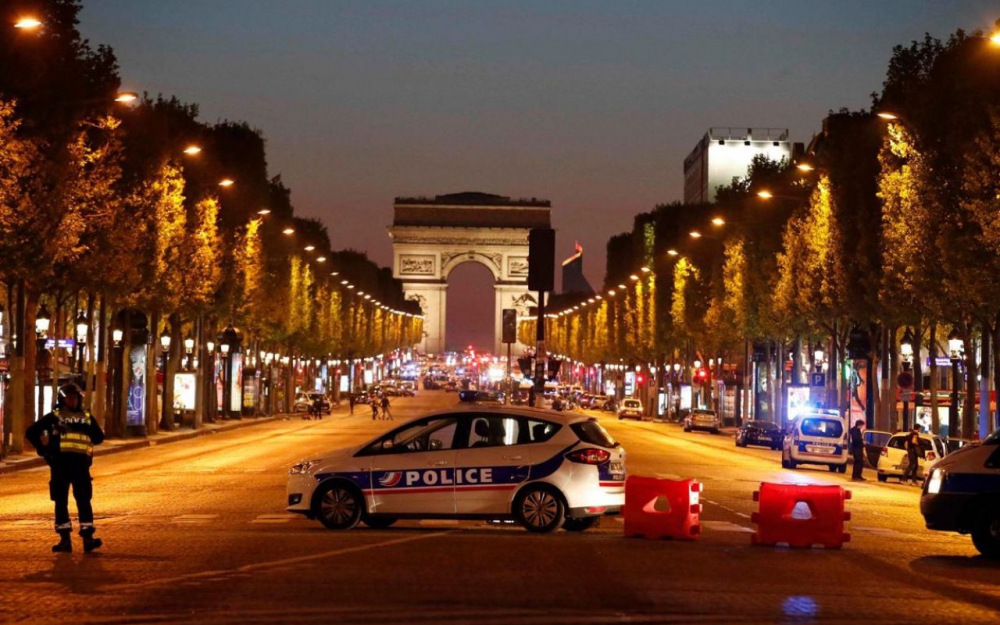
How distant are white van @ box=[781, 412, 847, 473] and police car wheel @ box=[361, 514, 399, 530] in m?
25.5

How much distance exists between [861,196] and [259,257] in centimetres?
3235

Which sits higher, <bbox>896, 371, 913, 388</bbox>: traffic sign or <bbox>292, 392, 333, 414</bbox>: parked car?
<bbox>896, 371, 913, 388</bbox>: traffic sign

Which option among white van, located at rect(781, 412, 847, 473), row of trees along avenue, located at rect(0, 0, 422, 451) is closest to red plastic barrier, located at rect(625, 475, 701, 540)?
row of trees along avenue, located at rect(0, 0, 422, 451)

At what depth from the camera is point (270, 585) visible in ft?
49.9

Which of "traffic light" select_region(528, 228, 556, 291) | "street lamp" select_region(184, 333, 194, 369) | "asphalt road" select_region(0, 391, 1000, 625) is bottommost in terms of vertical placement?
"asphalt road" select_region(0, 391, 1000, 625)

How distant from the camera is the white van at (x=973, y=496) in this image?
1991 centimetres

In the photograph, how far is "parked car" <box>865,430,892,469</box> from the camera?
4822cm

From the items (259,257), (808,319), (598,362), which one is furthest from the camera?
(598,362)

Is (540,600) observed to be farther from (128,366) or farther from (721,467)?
(128,366)

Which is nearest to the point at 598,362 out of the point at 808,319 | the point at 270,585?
the point at 808,319

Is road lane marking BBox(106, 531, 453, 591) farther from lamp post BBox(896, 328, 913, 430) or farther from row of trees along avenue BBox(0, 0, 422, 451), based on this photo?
lamp post BBox(896, 328, 913, 430)

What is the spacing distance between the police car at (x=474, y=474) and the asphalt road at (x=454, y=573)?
1.18ft

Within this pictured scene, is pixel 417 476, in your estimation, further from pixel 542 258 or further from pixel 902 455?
pixel 902 455

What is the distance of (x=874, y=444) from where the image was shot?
50.0m
